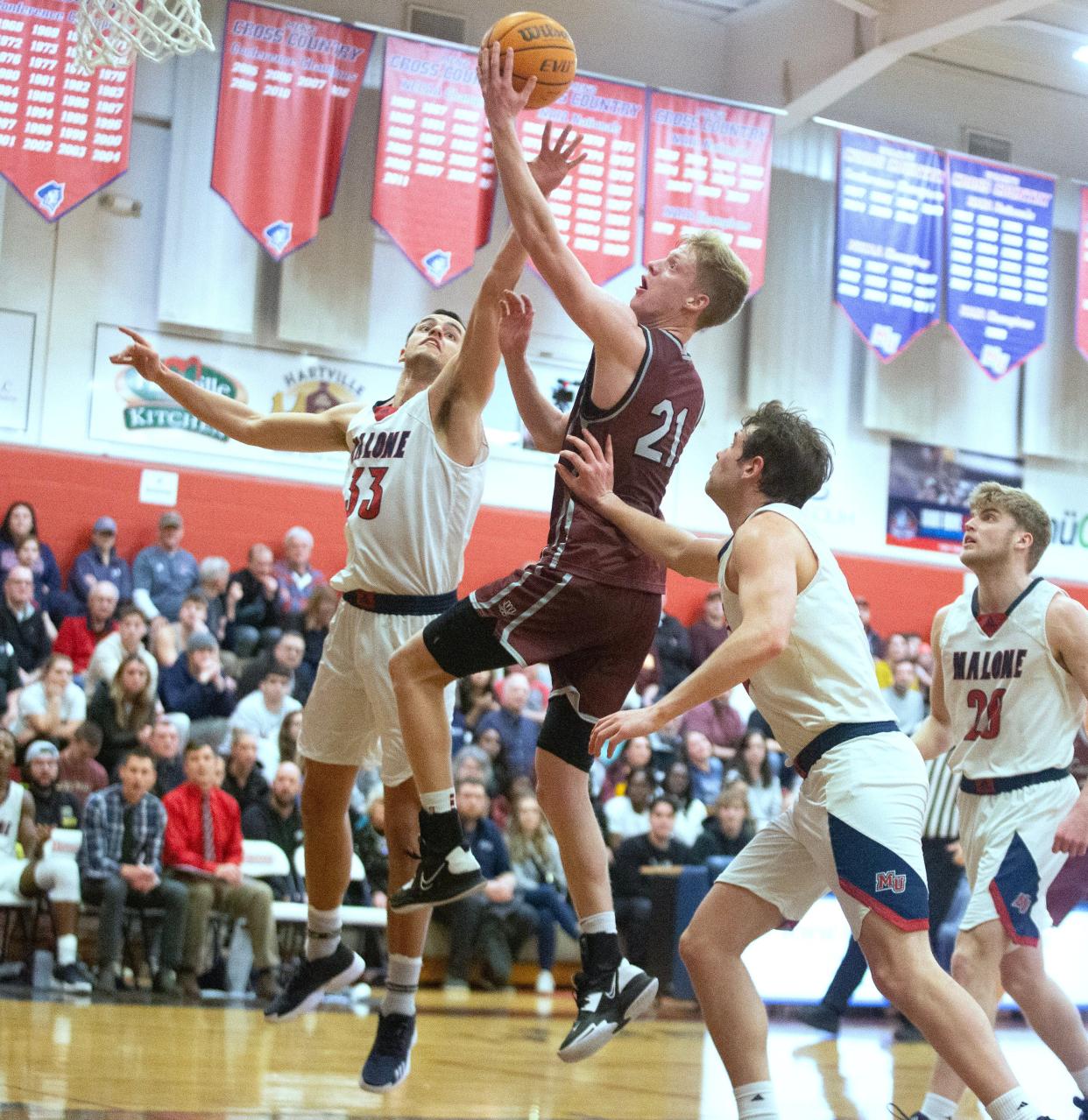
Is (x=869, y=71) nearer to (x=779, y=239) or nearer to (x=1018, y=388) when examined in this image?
(x=779, y=239)

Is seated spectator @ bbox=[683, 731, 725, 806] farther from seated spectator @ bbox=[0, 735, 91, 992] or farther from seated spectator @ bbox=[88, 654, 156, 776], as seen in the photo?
seated spectator @ bbox=[0, 735, 91, 992]

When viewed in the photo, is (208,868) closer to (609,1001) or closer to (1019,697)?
(609,1001)

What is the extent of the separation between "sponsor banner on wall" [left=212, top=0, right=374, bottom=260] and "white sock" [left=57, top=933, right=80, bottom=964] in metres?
6.62

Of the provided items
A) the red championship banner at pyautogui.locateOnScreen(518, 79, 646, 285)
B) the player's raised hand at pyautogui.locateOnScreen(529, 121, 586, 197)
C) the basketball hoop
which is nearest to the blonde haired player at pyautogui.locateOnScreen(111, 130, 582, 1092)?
the player's raised hand at pyautogui.locateOnScreen(529, 121, 586, 197)

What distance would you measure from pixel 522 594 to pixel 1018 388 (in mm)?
14891

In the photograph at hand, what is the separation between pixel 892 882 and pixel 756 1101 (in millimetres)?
799

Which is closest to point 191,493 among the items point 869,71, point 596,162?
point 596,162

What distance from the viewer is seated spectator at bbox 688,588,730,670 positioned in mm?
14750

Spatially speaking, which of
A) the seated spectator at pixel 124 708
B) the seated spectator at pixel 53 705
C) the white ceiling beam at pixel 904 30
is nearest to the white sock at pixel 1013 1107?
the seated spectator at pixel 124 708

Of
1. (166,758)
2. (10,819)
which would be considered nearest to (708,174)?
(166,758)

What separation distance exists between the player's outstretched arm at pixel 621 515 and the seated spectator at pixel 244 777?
5.99 metres

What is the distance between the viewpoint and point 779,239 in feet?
55.9

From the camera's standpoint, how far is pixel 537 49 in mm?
4895

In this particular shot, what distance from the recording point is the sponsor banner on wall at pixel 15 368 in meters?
13.9
